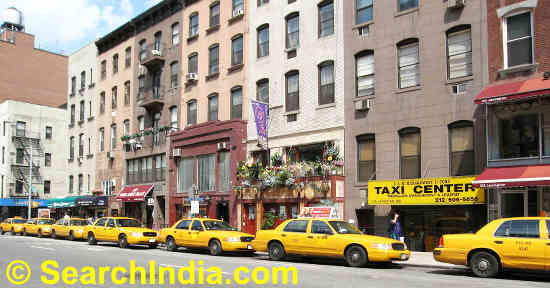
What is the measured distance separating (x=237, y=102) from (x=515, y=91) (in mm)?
16198

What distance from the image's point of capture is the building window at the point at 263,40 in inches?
1155

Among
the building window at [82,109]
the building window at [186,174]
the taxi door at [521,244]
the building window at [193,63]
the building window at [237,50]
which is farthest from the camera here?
the building window at [82,109]

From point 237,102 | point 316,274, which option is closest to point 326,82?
point 237,102

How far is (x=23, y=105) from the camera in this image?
5597 centimetres

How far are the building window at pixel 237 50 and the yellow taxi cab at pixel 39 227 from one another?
1515 centimetres

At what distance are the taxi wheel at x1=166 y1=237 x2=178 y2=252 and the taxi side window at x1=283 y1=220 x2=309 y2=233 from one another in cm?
637

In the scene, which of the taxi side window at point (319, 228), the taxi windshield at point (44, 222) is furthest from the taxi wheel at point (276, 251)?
the taxi windshield at point (44, 222)

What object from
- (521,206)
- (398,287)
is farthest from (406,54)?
(398,287)

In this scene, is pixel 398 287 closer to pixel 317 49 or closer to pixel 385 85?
pixel 385 85

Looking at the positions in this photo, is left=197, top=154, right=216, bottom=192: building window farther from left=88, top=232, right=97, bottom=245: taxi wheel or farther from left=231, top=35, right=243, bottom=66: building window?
left=88, top=232, right=97, bottom=245: taxi wheel

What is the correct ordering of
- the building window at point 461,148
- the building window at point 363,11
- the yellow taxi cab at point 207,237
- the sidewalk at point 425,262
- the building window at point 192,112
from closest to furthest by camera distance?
the sidewalk at point 425,262 → the yellow taxi cab at point 207,237 → the building window at point 461,148 → the building window at point 363,11 → the building window at point 192,112

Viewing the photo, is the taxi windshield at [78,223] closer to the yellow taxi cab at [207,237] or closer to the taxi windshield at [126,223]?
the taxi windshield at [126,223]

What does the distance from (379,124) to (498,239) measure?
32.7 feet

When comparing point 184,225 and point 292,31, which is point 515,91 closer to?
point 292,31
